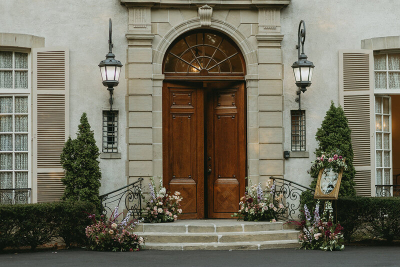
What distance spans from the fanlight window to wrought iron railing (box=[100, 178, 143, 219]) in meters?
2.26

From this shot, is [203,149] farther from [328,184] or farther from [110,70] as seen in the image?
[328,184]

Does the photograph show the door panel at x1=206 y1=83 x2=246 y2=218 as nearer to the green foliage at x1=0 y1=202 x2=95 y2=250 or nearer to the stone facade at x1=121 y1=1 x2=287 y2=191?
the stone facade at x1=121 y1=1 x2=287 y2=191

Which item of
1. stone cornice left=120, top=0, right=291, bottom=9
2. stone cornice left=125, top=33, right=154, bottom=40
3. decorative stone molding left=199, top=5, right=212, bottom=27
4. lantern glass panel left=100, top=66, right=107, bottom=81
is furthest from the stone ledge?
decorative stone molding left=199, top=5, right=212, bottom=27

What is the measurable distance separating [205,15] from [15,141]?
13.4ft

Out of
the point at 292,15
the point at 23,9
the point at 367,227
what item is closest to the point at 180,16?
the point at 292,15

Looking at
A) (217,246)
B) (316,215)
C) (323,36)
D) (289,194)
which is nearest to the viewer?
(316,215)

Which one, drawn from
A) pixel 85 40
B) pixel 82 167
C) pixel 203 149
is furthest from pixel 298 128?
pixel 85 40

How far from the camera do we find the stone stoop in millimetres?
9039

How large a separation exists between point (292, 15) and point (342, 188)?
3.29m

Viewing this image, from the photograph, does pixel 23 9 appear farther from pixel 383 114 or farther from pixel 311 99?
pixel 383 114

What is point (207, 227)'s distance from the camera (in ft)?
30.9

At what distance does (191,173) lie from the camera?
10742mm

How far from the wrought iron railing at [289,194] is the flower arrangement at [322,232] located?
116cm

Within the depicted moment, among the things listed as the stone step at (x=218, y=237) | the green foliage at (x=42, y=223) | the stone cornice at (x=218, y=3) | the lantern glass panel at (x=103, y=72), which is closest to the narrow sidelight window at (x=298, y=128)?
the stone step at (x=218, y=237)
